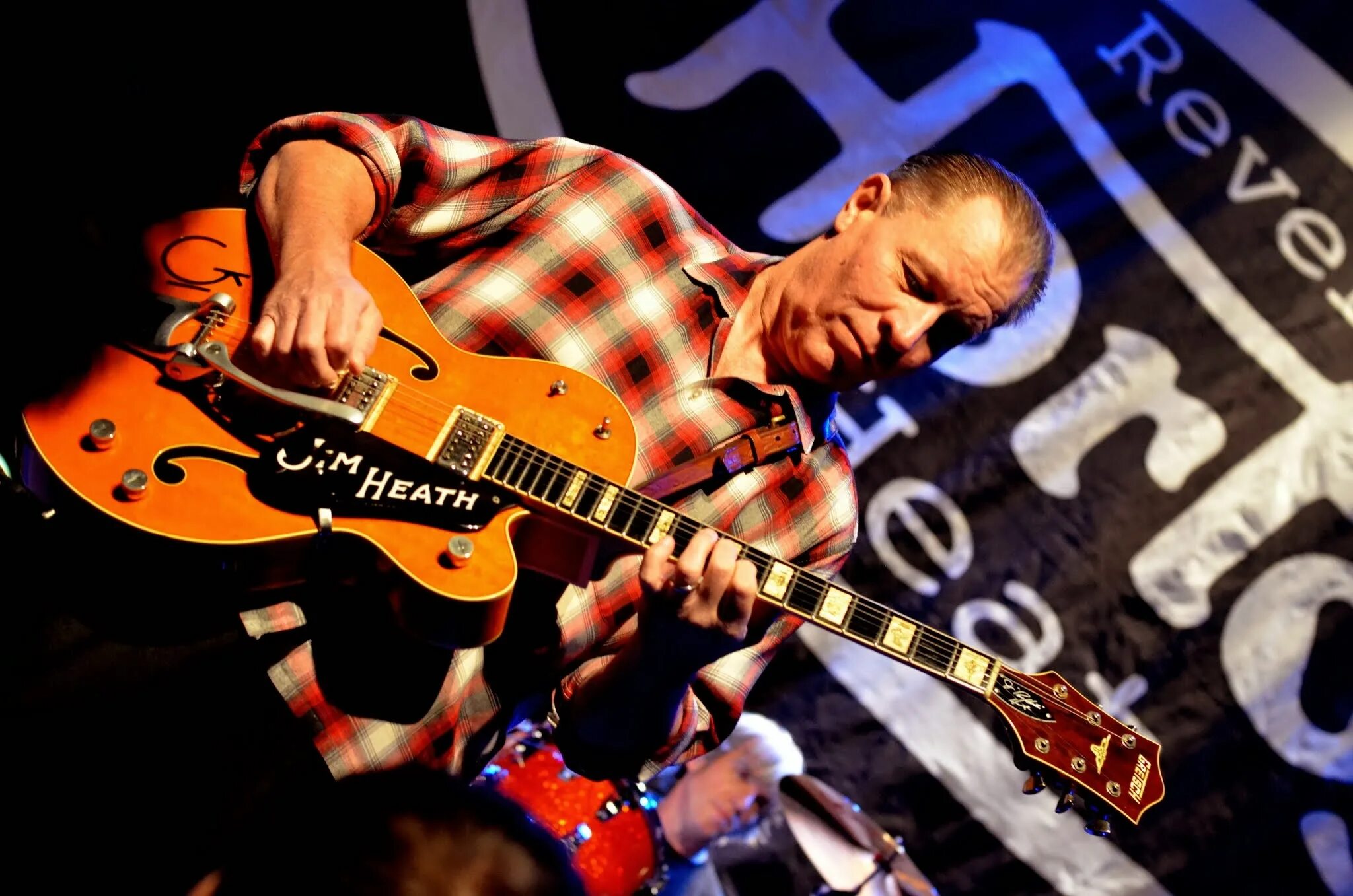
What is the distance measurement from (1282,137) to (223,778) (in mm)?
3838

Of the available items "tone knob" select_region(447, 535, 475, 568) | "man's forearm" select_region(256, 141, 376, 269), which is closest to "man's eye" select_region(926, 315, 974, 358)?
"tone knob" select_region(447, 535, 475, 568)

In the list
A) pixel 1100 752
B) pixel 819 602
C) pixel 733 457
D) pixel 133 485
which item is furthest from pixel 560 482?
pixel 1100 752

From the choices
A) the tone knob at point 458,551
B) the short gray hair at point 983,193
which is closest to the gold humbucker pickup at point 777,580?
the tone knob at point 458,551

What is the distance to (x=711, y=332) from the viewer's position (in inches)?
85.4

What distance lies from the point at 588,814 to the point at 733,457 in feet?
4.22

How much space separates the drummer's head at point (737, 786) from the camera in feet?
10.1

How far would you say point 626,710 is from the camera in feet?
6.20

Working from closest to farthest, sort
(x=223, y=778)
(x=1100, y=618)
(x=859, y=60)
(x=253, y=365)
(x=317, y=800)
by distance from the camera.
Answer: (x=317, y=800) → (x=253, y=365) → (x=223, y=778) → (x=1100, y=618) → (x=859, y=60)

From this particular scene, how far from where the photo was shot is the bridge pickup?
1.65 m

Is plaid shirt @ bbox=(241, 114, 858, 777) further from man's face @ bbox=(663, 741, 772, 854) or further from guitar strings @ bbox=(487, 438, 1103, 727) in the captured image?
man's face @ bbox=(663, 741, 772, 854)

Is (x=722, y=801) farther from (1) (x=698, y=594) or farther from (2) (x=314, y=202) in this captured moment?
(2) (x=314, y=202)

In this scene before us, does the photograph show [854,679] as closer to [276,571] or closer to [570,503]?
[570,503]

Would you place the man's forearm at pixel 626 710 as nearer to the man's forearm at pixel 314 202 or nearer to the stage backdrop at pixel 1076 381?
the man's forearm at pixel 314 202

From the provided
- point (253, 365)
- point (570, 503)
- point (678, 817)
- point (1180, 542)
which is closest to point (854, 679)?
point (678, 817)
